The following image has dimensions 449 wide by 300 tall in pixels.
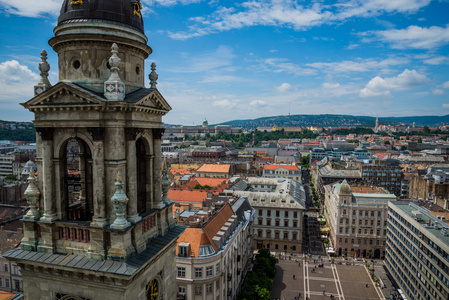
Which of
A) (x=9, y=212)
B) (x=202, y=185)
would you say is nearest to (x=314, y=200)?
(x=202, y=185)

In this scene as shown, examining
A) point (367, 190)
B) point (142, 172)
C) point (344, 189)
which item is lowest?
point (367, 190)

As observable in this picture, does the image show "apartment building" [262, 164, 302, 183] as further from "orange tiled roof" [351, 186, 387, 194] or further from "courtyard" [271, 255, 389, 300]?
"courtyard" [271, 255, 389, 300]

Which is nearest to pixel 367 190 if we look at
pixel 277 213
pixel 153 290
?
pixel 277 213

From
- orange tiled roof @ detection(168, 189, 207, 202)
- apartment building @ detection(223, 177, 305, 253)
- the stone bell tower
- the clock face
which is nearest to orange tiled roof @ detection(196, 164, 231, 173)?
orange tiled roof @ detection(168, 189, 207, 202)

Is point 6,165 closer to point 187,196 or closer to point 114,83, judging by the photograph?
point 187,196

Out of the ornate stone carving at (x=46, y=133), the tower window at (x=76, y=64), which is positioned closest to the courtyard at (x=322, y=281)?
the ornate stone carving at (x=46, y=133)

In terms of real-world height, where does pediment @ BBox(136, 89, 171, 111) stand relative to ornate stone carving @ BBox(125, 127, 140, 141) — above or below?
above
